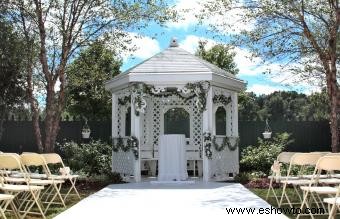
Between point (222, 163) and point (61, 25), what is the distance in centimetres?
553

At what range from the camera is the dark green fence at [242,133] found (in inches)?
674

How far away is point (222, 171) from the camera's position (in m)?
13.2

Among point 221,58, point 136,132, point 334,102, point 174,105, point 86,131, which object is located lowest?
point 136,132

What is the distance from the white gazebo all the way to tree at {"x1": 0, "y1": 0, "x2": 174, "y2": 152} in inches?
48.8

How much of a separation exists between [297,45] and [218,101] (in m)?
2.50

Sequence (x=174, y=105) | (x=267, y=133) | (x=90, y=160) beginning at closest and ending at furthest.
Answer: (x=90, y=160)
(x=174, y=105)
(x=267, y=133)

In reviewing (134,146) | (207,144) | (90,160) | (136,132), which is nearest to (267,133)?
(207,144)

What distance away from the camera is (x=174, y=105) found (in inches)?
605

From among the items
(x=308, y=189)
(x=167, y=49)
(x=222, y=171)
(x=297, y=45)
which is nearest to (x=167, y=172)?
(x=222, y=171)

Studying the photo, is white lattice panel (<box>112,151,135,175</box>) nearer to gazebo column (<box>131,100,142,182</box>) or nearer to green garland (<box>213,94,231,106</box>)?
gazebo column (<box>131,100,142,182</box>)

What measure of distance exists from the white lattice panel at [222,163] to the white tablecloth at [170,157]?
31.5 inches

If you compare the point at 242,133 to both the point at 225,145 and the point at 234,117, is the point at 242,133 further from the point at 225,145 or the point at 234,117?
the point at 225,145

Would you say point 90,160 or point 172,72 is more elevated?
point 172,72

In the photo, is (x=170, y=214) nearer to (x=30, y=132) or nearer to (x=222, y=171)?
(x=222, y=171)
